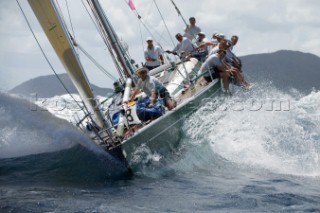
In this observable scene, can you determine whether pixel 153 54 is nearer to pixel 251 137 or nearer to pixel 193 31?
pixel 193 31

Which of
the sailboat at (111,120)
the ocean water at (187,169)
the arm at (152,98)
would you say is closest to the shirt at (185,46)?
the ocean water at (187,169)

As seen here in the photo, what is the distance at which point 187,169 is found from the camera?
309 inches

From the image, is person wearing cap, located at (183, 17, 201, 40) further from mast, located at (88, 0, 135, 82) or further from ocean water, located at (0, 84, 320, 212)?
ocean water, located at (0, 84, 320, 212)

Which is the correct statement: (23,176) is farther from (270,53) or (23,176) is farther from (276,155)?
(270,53)

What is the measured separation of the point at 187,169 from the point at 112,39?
478cm

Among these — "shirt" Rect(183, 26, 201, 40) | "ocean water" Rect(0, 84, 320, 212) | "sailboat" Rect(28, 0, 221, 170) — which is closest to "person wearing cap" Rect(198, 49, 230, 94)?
"ocean water" Rect(0, 84, 320, 212)

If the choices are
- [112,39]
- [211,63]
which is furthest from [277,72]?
[211,63]

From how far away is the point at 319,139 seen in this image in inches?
495

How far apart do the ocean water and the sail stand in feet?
2.54

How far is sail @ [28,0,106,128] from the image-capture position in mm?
7301

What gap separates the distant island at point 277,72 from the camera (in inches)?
2143

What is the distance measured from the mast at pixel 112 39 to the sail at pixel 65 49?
3.86 metres

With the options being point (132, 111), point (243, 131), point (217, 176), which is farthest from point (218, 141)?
point (132, 111)

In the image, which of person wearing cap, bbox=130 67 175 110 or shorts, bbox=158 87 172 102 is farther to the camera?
shorts, bbox=158 87 172 102
